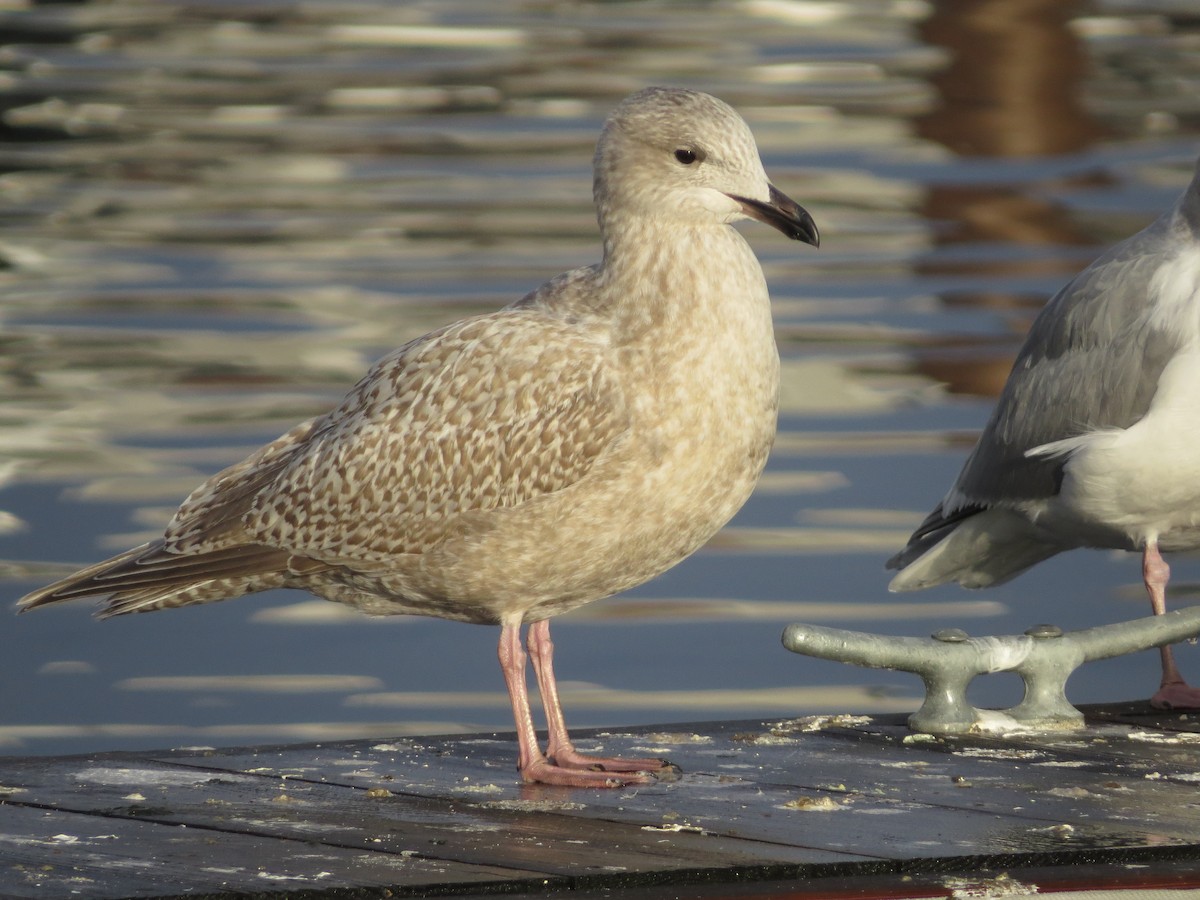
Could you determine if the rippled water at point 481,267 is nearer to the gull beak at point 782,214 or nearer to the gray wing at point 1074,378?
the gray wing at point 1074,378

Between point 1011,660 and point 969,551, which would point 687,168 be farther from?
point 969,551

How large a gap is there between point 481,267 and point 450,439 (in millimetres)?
18080

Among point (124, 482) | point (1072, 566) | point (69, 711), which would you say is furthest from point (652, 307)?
point (124, 482)

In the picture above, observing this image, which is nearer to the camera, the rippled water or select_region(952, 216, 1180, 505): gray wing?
select_region(952, 216, 1180, 505): gray wing

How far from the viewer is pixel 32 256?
2752 centimetres

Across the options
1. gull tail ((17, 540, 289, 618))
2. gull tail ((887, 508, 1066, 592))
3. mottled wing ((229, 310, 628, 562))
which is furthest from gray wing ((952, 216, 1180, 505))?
gull tail ((17, 540, 289, 618))

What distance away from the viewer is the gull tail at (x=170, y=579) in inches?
273

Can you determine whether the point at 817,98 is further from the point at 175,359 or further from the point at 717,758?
the point at 717,758

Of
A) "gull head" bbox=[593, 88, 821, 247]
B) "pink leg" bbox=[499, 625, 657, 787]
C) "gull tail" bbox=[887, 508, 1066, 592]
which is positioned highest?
"gull head" bbox=[593, 88, 821, 247]

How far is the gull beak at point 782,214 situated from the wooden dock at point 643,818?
4.72ft

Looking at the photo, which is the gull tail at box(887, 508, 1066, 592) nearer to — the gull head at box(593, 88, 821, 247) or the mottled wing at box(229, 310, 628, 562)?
the gull head at box(593, 88, 821, 247)

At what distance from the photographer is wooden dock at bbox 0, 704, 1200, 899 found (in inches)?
212

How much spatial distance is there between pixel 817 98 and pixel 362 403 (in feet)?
107

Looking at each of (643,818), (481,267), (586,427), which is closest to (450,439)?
(586,427)
